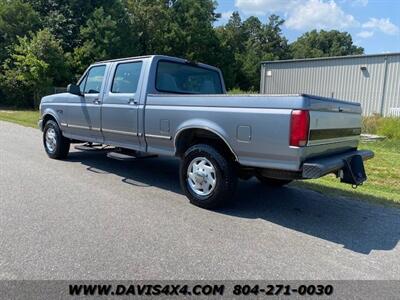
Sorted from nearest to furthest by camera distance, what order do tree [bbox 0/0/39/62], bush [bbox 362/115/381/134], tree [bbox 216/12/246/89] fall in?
bush [bbox 362/115/381/134] < tree [bbox 0/0/39/62] < tree [bbox 216/12/246/89]

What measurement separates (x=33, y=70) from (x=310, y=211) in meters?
21.5

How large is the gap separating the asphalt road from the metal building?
17099mm

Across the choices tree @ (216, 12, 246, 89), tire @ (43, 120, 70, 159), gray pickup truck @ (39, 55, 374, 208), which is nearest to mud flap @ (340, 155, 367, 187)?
gray pickup truck @ (39, 55, 374, 208)

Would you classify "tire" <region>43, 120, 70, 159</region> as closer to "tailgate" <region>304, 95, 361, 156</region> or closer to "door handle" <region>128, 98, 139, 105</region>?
"door handle" <region>128, 98, 139, 105</region>

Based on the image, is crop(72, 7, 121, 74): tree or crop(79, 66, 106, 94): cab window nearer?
crop(79, 66, 106, 94): cab window

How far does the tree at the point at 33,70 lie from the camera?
23141mm

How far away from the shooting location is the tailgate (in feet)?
14.5

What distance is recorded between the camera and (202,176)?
5.32 meters

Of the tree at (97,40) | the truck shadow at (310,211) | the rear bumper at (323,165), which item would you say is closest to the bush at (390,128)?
the truck shadow at (310,211)

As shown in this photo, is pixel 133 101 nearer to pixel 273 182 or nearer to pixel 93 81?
pixel 93 81

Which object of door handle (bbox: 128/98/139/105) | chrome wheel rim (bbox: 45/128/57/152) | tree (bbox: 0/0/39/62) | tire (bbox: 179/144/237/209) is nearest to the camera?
tire (bbox: 179/144/237/209)

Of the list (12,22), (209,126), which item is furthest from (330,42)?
(209,126)

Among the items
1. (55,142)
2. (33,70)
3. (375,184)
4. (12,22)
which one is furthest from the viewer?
(12,22)

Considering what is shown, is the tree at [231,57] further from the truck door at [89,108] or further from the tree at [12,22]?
the truck door at [89,108]
